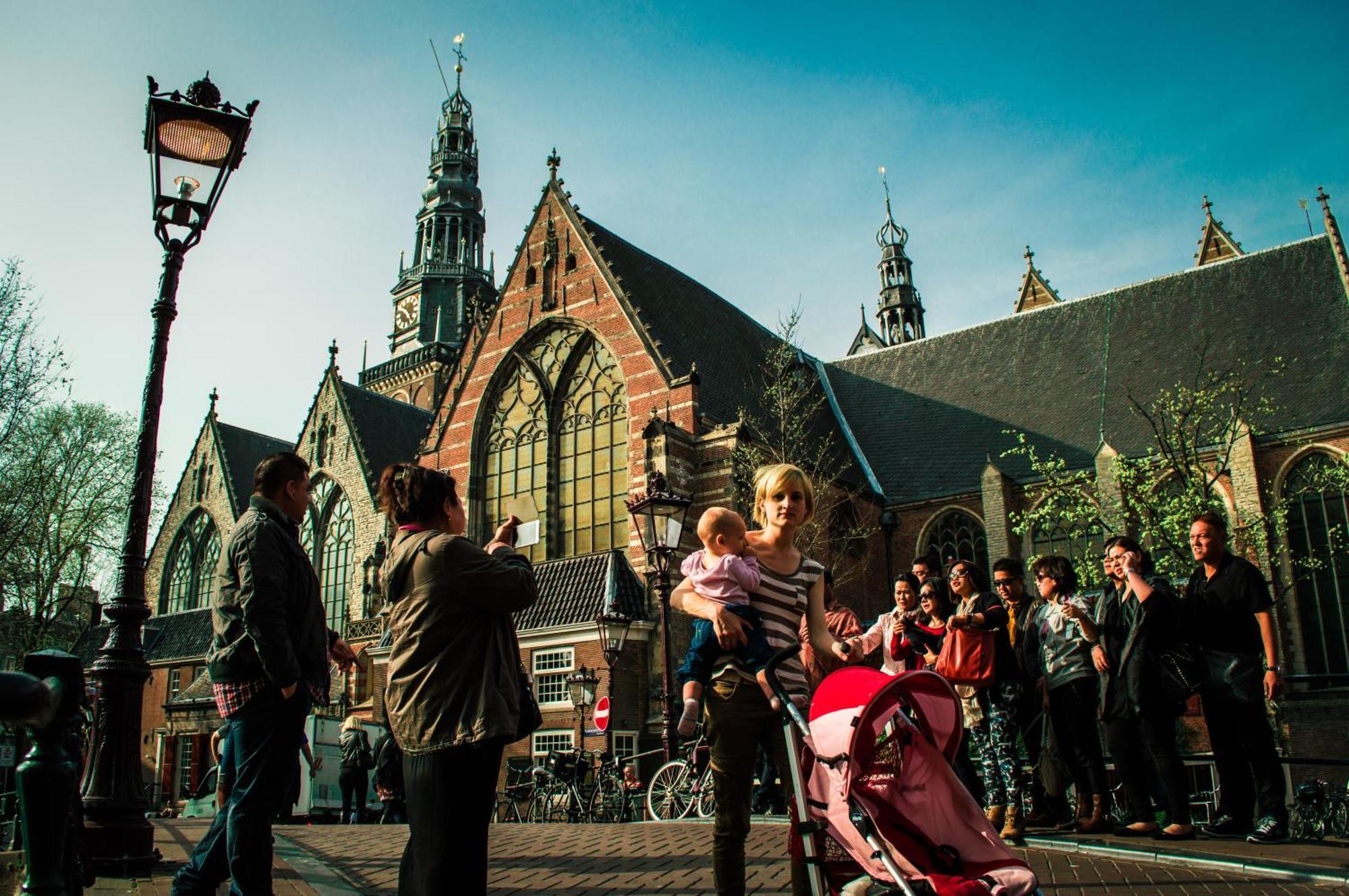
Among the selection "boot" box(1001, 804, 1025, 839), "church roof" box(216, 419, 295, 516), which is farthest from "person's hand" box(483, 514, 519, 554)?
"church roof" box(216, 419, 295, 516)

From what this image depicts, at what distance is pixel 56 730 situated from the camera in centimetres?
335

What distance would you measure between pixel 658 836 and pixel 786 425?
632 inches

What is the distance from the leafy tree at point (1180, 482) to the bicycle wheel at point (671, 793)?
11.6 metres

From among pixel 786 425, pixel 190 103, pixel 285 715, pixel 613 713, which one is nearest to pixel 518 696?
pixel 285 715

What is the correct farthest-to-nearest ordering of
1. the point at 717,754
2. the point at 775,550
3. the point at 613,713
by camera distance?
the point at 613,713 < the point at 775,550 < the point at 717,754

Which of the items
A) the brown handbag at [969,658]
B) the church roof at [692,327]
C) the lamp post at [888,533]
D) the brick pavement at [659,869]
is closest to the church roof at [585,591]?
the church roof at [692,327]

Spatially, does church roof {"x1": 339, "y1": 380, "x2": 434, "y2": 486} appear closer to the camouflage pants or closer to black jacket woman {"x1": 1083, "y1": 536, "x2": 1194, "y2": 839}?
the camouflage pants

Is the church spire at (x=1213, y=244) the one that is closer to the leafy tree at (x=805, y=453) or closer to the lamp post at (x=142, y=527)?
the leafy tree at (x=805, y=453)

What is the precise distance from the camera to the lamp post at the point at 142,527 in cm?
561

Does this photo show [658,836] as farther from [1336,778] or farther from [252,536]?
[1336,778]

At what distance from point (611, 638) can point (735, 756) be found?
1543 centimetres

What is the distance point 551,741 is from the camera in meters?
19.5

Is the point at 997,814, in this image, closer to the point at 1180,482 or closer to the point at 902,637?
the point at 902,637

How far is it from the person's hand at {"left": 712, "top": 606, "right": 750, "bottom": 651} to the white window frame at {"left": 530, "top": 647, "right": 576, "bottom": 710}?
16468 millimetres
